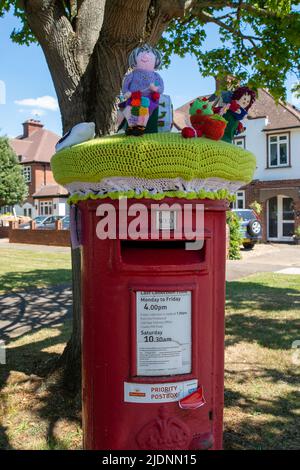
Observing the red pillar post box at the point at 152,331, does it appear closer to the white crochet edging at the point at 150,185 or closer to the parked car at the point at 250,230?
the white crochet edging at the point at 150,185

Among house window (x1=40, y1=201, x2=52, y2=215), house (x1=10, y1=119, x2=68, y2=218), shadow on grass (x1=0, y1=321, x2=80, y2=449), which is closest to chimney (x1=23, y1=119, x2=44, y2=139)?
house (x1=10, y1=119, x2=68, y2=218)

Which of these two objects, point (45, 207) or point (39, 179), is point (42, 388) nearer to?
point (45, 207)

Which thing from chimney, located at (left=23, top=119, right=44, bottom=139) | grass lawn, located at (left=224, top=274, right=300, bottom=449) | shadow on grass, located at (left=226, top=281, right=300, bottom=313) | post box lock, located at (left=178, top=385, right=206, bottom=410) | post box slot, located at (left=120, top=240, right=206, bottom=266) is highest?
chimney, located at (left=23, top=119, right=44, bottom=139)

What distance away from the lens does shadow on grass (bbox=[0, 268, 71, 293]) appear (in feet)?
29.8

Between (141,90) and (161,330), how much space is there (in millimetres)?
1071

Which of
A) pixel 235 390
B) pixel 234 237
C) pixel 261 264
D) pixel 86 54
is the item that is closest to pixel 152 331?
pixel 235 390

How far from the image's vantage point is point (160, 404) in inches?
78.5

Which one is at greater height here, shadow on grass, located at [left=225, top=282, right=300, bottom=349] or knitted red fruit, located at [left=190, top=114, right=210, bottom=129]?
knitted red fruit, located at [left=190, top=114, right=210, bottom=129]

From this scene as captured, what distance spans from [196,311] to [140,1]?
2.28 metres

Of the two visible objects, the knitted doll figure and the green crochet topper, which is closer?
the green crochet topper

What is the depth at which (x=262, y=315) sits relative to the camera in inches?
246

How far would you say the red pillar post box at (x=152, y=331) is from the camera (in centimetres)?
195

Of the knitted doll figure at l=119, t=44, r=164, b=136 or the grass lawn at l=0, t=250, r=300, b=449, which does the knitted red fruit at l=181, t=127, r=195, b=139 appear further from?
the grass lawn at l=0, t=250, r=300, b=449
